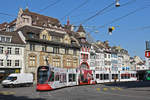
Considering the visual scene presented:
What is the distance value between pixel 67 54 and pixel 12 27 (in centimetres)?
2338

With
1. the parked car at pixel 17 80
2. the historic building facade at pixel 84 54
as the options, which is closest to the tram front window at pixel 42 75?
the parked car at pixel 17 80

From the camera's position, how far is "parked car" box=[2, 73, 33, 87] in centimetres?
3356

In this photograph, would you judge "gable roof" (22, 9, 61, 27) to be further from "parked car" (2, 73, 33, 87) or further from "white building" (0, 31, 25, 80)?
"parked car" (2, 73, 33, 87)

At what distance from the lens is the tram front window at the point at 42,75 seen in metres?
25.7

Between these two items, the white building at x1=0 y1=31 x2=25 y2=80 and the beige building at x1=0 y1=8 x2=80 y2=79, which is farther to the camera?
the beige building at x1=0 y1=8 x2=80 y2=79

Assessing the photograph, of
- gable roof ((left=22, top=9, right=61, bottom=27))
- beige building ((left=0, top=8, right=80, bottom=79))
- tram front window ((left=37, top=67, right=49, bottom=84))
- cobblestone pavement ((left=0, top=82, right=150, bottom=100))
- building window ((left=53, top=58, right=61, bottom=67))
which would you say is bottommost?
cobblestone pavement ((left=0, top=82, right=150, bottom=100))

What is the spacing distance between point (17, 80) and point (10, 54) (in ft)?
37.7

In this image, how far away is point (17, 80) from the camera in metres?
34.6

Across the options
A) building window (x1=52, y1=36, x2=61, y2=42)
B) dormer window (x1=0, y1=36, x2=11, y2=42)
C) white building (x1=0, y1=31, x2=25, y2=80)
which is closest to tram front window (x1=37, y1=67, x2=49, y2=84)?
white building (x1=0, y1=31, x2=25, y2=80)

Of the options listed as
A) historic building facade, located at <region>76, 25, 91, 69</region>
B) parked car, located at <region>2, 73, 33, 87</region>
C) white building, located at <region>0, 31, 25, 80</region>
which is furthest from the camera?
historic building facade, located at <region>76, 25, 91, 69</region>

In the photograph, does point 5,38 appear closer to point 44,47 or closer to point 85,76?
point 44,47

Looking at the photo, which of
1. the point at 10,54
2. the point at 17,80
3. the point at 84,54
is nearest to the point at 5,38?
the point at 10,54

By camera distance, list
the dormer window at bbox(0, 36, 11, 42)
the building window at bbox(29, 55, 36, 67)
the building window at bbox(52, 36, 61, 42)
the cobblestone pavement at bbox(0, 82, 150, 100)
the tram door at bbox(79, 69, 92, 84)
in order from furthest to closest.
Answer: the building window at bbox(52, 36, 61, 42) < the building window at bbox(29, 55, 36, 67) < the dormer window at bbox(0, 36, 11, 42) < the tram door at bbox(79, 69, 92, 84) < the cobblestone pavement at bbox(0, 82, 150, 100)

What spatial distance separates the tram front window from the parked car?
9.54 meters
